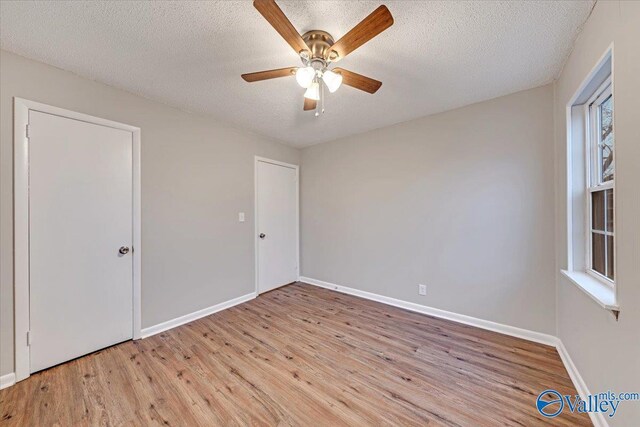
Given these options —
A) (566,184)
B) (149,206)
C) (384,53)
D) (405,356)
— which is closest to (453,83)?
(384,53)

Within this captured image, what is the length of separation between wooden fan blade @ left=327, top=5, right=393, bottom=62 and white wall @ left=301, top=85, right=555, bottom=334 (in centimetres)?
181

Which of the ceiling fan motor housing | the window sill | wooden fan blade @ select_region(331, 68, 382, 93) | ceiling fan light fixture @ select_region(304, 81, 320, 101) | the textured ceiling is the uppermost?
the textured ceiling

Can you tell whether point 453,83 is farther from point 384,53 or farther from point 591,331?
point 591,331

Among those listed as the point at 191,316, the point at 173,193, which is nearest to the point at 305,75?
the point at 173,193

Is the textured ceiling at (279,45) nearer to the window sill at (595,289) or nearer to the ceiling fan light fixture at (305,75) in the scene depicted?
the ceiling fan light fixture at (305,75)

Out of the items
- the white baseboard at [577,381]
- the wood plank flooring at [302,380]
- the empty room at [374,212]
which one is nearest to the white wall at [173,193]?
the empty room at [374,212]

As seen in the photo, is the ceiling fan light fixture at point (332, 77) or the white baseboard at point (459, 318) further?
the white baseboard at point (459, 318)

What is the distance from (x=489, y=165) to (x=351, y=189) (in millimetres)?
1675

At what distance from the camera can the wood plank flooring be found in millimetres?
1459

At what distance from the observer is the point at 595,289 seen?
1460mm

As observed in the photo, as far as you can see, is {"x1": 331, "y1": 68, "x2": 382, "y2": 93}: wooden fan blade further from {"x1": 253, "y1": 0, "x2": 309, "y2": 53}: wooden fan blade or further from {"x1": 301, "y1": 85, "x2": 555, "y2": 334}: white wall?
{"x1": 301, "y1": 85, "x2": 555, "y2": 334}: white wall

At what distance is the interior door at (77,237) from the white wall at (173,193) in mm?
125

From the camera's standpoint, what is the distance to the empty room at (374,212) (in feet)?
4.60

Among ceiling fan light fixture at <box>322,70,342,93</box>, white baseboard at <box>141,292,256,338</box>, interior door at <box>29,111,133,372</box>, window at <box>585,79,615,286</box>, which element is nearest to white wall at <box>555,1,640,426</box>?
window at <box>585,79,615,286</box>
